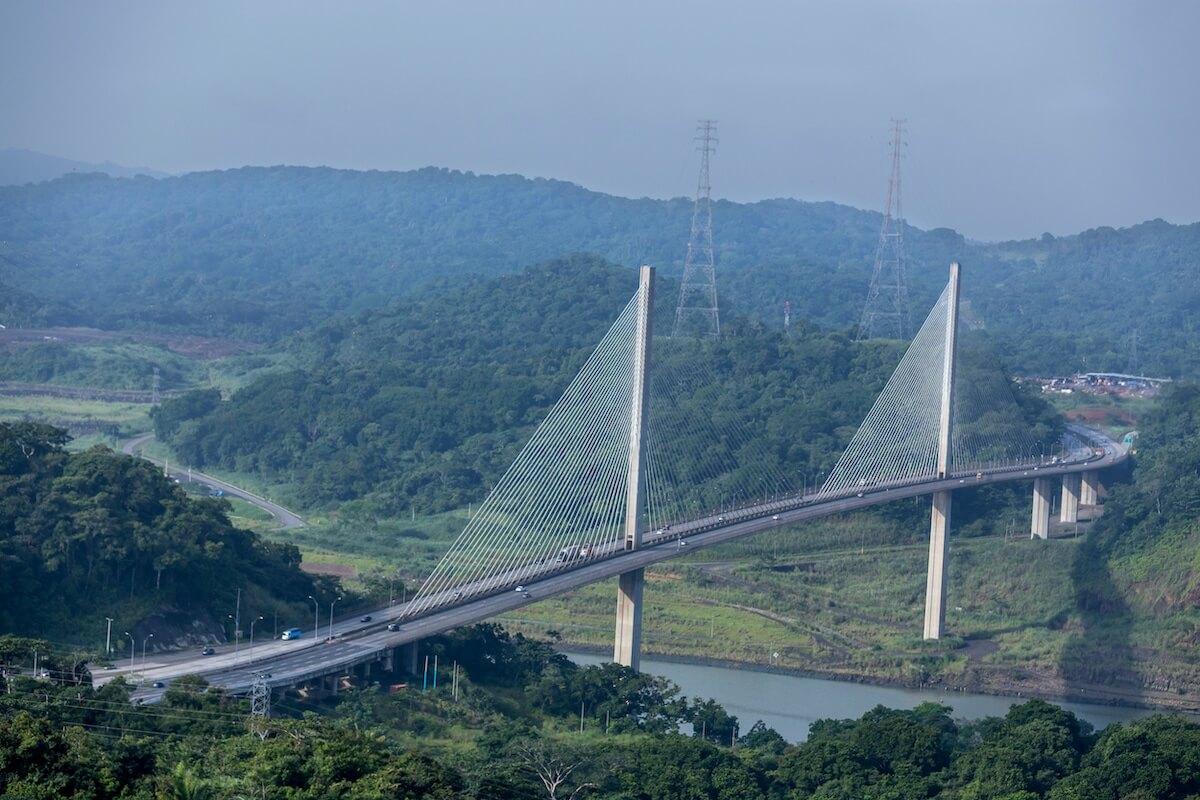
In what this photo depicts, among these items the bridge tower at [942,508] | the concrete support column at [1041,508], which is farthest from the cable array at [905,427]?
the concrete support column at [1041,508]

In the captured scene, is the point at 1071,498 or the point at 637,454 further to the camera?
the point at 1071,498

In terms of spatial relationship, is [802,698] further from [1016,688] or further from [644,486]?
[644,486]

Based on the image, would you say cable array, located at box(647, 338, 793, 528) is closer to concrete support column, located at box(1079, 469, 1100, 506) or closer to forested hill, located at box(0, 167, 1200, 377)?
concrete support column, located at box(1079, 469, 1100, 506)

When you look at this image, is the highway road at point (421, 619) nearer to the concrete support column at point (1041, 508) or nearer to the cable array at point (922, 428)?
the cable array at point (922, 428)

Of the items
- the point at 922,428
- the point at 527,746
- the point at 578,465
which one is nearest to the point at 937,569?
the point at 922,428

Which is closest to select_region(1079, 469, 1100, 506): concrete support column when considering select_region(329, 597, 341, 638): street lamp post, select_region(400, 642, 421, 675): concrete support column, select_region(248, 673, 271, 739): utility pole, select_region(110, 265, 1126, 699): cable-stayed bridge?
select_region(110, 265, 1126, 699): cable-stayed bridge
